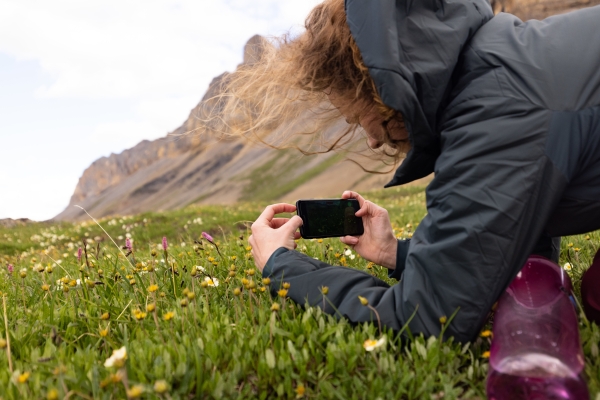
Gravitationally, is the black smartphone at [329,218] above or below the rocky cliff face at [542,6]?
below

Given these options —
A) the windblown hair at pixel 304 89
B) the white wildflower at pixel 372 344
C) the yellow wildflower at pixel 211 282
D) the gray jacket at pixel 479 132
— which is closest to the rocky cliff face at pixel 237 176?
the windblown hair at pixel 304 89

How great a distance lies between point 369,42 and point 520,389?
1.88 metres

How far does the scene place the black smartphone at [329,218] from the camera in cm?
387

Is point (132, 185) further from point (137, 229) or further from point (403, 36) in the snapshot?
point (403, 36)

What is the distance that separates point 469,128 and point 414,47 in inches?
21.3

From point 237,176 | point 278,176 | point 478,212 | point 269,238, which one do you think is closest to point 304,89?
point 269,238

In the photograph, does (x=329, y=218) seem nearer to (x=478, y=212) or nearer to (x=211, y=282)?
(x=211, y=282)

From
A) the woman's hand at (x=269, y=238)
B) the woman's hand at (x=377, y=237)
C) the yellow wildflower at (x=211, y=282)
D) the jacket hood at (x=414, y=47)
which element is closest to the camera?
the jacket hood at (x=414, y=47)

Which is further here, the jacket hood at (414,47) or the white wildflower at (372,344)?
the jacket hood at (414,47)

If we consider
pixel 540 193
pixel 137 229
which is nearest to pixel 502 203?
pixel 540 193

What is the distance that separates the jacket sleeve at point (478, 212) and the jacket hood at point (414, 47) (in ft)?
0.59

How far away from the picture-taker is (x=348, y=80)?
10.5 feet

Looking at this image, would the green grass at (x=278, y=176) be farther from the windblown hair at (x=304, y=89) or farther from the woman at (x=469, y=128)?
the woman at (x=469, y=128)

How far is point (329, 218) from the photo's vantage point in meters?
4.02
